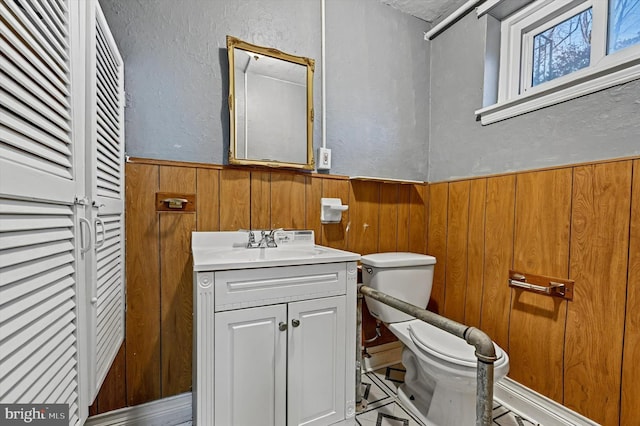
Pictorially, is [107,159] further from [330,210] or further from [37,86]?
[330,210]

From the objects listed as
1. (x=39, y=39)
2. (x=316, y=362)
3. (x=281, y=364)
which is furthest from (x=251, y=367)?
(x=39, y=39)

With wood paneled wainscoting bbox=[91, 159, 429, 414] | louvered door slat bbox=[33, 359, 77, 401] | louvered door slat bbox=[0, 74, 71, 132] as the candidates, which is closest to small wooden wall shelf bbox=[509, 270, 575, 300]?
wood paneled wainscoting bbox=[91, 159, 429, 414]

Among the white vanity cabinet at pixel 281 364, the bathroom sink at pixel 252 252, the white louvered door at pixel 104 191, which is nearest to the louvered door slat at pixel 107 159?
the white louvered door at pixel 104 191

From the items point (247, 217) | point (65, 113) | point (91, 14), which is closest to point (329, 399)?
point (247, 217)

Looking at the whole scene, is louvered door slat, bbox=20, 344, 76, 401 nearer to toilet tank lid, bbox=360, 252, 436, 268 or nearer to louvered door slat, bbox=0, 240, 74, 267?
louvered door slat, bbox=0, 240, 74, 267

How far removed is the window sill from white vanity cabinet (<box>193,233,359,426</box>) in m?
1.21

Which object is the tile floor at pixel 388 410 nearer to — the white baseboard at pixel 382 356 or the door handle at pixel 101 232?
the white baseboard at pixel 382 356

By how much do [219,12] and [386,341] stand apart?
2165 millimetres

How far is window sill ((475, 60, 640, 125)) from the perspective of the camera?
1.14m

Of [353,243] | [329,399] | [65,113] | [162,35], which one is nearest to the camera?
[65,113]

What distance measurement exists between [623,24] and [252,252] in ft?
6.34

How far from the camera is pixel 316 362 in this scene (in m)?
1.20

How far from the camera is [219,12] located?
4.71 feet

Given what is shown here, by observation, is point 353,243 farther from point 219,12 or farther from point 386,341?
point 219,12
